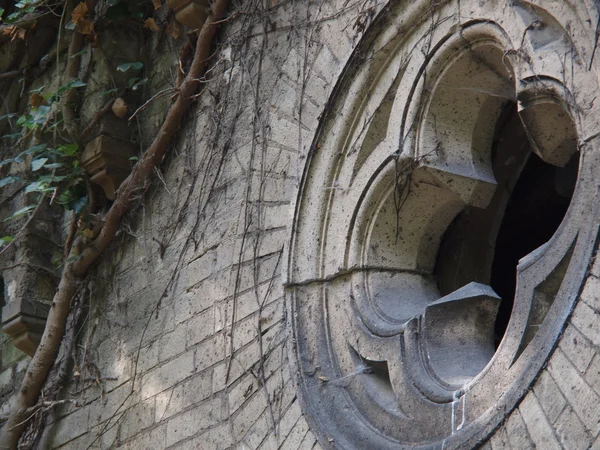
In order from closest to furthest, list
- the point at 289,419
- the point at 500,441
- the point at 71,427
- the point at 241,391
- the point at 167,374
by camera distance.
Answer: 1. the point at 500,441
2. the point at 289,419
3. the point at 241,391
4. the point at 167,374
5. the point at 71,427

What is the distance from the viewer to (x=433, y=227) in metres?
3.84

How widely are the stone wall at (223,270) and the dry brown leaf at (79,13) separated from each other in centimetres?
88

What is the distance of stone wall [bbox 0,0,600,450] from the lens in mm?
4004

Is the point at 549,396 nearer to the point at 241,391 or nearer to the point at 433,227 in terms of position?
the point at 433,227

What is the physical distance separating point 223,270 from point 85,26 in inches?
66.9

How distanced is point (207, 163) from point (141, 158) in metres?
0.44

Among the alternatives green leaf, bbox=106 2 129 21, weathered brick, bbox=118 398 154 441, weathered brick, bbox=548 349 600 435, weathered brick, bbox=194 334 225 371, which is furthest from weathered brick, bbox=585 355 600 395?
green leaf, bbox=106 2 129 21

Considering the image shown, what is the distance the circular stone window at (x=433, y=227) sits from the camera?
9.95ft

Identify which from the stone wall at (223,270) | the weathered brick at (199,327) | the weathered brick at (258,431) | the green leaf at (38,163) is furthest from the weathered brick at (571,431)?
the green leaf at (38,163)

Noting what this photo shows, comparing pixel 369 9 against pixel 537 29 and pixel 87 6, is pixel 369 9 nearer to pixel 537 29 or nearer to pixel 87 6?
pixel 537 29

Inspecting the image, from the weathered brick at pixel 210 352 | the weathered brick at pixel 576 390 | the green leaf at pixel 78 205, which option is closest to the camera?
the weathered brick at pixel 576 390

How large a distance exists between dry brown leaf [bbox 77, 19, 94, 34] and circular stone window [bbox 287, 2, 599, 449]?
176 centimetres

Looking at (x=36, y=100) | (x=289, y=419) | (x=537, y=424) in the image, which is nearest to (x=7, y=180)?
(x=36, y=100)

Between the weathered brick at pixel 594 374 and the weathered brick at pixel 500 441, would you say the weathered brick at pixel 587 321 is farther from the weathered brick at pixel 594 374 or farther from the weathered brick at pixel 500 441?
the weathered brick at pixel 500 441
